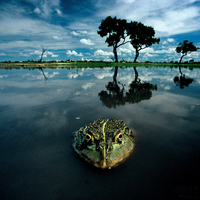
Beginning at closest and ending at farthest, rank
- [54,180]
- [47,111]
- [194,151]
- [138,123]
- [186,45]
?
1. [54,180]
2. [194,151]
3. [138,123]
4. [47,111]
5. [186,45]

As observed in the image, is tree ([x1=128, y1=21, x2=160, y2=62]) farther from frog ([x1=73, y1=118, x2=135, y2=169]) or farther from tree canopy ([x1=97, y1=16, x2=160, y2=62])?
frog ([x1=73, y1=118, x2=135, y2=169])

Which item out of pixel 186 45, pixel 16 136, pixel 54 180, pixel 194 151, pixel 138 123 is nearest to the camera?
pixel 54 180

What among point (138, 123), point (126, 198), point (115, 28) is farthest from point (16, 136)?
point (115, 28)

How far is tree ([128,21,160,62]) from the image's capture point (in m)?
40.6

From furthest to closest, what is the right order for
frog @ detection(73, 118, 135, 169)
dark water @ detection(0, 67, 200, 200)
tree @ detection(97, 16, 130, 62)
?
tree @ detection(97, 16, 130, 62) < frog @ detection(73, 118, 135, 169) < dark water @ detection(0, 67, 200, 200)

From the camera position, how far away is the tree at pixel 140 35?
40.6 meters

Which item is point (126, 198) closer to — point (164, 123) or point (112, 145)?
point (112, 145)

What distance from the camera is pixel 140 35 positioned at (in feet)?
133

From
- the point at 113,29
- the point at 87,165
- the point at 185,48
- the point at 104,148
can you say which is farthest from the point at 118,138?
the point at 185,48

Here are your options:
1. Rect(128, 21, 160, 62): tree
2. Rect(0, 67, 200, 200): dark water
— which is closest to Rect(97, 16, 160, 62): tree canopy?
Rect(128, 21, 160, 62): tree

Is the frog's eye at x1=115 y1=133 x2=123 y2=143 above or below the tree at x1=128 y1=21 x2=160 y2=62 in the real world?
below

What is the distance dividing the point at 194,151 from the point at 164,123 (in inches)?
52.2

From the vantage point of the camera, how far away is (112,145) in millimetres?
2457

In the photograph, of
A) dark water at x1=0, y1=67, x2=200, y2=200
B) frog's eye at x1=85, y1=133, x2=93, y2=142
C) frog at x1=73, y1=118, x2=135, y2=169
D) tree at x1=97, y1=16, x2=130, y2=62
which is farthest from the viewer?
tree at x1=97, y1=16, x2=130, y2=62
